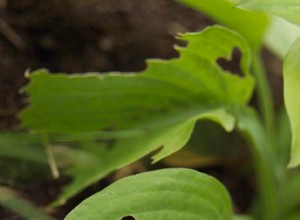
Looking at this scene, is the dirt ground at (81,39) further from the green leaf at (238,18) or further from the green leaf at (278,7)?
the green leaf at (278,7)

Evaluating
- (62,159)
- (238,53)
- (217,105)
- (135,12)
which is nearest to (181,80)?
(217,105)

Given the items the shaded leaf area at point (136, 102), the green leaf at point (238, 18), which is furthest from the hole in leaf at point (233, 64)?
the shaded leaf area at point (136, 102)

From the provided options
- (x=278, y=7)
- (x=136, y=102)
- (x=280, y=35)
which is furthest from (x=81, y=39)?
(x=278, y=7)

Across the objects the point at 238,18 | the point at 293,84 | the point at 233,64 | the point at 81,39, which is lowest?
the point at 233,64

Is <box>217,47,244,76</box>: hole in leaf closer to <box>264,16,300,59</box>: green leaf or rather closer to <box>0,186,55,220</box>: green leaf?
<box>264,16,300,59</box>: green leaf

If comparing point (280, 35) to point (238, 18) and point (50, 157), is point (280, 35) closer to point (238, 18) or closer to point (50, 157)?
point (238, 18)
